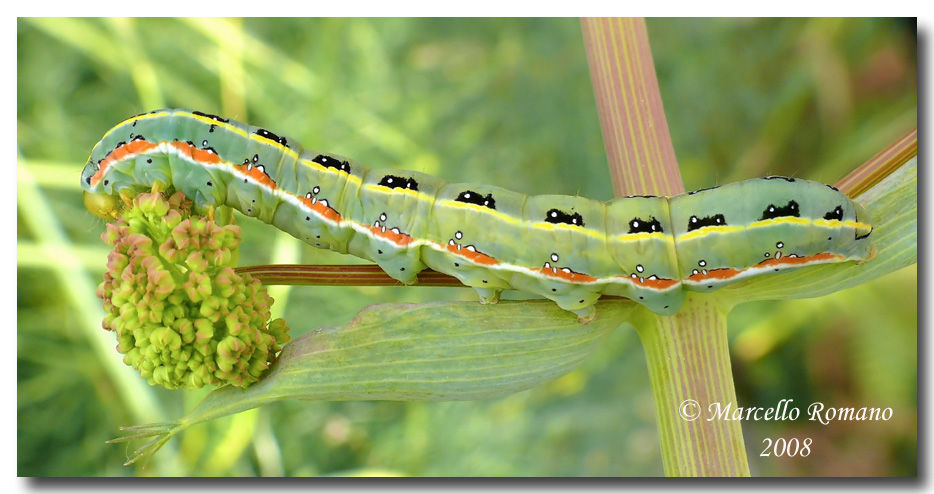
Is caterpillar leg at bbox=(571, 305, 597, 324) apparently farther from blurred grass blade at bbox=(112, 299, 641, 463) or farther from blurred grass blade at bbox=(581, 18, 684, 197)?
blurred grass blade at bbox=(581, 18, 684, 197)

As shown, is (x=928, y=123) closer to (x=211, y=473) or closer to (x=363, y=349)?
(x=363, y=349)

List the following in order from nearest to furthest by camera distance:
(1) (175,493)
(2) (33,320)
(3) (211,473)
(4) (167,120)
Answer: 1. (4) (167,120)
2. (1) (175,493)
3. (3) (211,473)
4. (2) (33,320)

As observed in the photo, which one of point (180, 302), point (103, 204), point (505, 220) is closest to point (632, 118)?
point (505, 220)

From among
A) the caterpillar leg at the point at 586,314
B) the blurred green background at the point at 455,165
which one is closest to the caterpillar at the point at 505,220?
the caterpillar leg at the point at 586,314

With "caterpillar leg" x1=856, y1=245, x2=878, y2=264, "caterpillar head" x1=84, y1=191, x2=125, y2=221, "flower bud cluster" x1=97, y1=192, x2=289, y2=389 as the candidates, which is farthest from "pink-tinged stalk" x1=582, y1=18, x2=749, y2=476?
"caterpillar head" x1=84, y1=191, x2=125, y2=221

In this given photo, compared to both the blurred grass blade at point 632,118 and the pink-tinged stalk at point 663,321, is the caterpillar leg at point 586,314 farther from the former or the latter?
the blurred grass blade at point 632,118

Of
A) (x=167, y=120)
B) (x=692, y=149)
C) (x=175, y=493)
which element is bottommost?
(x=175, y=493)

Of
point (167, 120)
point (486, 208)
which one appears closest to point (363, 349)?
point (486, 208)

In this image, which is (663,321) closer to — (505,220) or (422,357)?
(505,220)
